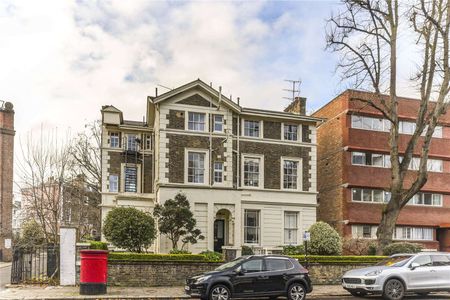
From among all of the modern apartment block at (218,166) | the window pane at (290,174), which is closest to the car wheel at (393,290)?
the modern apartment block at (218,166)

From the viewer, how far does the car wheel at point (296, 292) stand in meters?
15.6

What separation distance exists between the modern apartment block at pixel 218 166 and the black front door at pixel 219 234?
6cm

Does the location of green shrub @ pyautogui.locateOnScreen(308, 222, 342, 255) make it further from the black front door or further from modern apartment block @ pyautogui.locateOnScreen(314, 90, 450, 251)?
modern apartment block @ pyautogui.locateOnScreen(314, 90, 450, 251)

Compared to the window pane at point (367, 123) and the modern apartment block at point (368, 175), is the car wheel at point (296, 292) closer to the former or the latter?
the modern apartment block at point (368, 175)

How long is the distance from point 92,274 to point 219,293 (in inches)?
191

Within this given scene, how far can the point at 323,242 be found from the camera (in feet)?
80.2

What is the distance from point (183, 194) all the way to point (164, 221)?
8.83 feet

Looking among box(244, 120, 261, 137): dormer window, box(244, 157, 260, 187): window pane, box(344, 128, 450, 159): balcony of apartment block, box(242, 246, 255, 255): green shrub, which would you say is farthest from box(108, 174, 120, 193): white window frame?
box(344, 128, 450, 159): balcony of apartment block

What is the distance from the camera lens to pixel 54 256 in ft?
66.0

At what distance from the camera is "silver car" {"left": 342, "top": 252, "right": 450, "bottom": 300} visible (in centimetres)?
1594

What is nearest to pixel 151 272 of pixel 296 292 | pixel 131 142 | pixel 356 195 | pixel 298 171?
pixel 296 292

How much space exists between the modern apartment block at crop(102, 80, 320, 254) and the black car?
11760 millimetres

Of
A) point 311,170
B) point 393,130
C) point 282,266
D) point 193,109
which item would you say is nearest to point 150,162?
point 193,109

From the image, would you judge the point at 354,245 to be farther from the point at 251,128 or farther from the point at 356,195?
the point at 251,128
